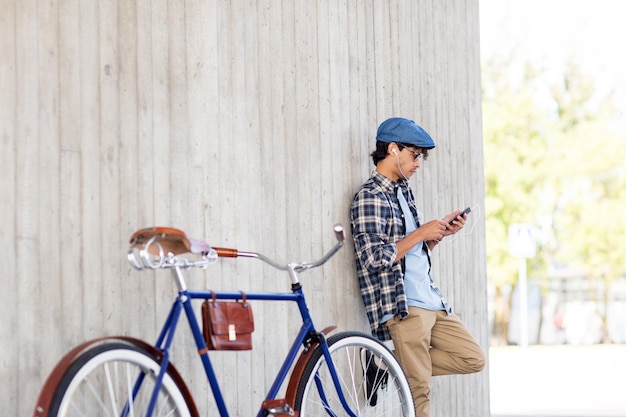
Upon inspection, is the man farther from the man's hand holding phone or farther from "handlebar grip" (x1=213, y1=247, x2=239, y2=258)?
"handlebar grip" (x1=213, y1=247, x2=239, y2=258)

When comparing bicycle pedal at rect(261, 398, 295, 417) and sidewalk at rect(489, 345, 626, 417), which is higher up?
bicycle pedal at rect(261, 398, 295, 417)

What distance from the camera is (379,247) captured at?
470cm

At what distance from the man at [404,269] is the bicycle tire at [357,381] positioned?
0.15 m

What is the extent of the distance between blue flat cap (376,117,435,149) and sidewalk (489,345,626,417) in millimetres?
3725

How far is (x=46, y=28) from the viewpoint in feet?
11.9

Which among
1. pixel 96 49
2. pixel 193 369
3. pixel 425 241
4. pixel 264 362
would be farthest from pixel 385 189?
pixel 96 49

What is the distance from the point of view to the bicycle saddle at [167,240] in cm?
319

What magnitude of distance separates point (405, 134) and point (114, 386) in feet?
6.18

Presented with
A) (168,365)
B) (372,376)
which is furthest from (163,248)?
(372,376)

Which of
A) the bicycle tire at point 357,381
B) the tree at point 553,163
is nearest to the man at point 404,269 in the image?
the bicycle tire at point 357,381

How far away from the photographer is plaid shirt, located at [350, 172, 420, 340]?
4.72m

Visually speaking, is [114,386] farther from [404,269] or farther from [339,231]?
[404,269]

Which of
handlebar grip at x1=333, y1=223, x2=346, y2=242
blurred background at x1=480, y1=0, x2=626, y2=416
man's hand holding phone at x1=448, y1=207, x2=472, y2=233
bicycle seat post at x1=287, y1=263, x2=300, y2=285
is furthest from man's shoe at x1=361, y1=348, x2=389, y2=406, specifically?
blurred background at x1=480, y1=0, x2=626, y2=416

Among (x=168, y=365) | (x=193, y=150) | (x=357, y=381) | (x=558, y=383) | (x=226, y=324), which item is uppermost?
(x=193, y=150)
